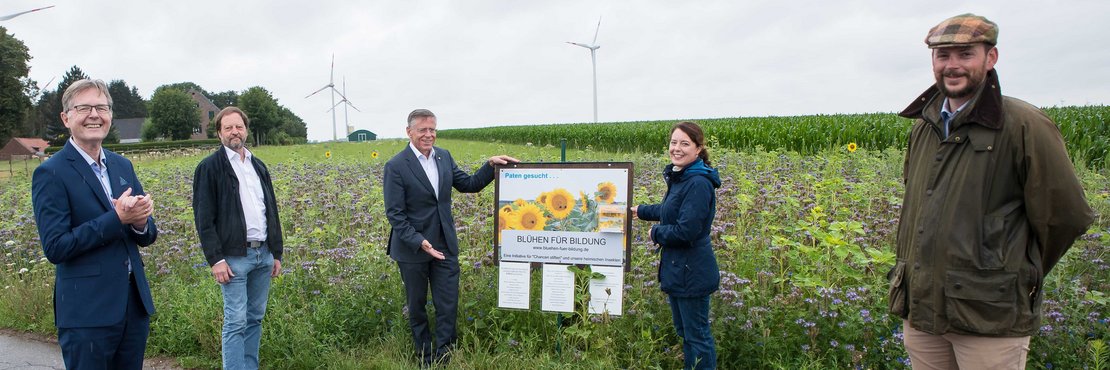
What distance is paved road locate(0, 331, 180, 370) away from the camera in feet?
18.4

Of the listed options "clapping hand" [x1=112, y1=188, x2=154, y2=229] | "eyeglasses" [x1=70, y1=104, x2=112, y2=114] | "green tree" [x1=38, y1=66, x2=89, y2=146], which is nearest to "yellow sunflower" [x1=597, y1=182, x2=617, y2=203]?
"clapping hand" [x1=112, y1=188, x2=154, y2=229]

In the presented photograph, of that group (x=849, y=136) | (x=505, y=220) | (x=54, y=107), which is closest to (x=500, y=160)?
(x=505, y=220)

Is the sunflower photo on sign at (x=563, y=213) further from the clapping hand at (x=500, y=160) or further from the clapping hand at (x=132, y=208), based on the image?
the clapping hand at (x=132, y=208)

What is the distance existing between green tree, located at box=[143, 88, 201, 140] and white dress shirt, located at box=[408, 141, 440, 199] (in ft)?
289

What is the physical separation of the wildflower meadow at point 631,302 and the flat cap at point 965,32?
2.31 meters

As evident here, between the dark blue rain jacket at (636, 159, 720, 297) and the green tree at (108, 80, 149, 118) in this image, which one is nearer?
the dark blue rain jacket at (636, 159, 720, 297)

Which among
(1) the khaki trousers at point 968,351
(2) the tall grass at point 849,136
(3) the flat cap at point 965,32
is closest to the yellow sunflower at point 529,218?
(1) the khaki trousers at point 968,351

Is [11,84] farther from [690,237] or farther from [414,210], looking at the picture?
[690,237]

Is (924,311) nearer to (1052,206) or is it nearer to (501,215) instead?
(1052,206)

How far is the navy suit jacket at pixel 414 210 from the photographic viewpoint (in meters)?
4.79

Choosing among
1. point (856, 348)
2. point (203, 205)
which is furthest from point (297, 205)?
point (856, 348)

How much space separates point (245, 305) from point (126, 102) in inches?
4841

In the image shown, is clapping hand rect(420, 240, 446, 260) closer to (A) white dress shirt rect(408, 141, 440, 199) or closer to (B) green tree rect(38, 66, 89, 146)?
A: (A) white dress shirt rect(408, 141, 440, 199)

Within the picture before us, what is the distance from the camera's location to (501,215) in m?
5.19
